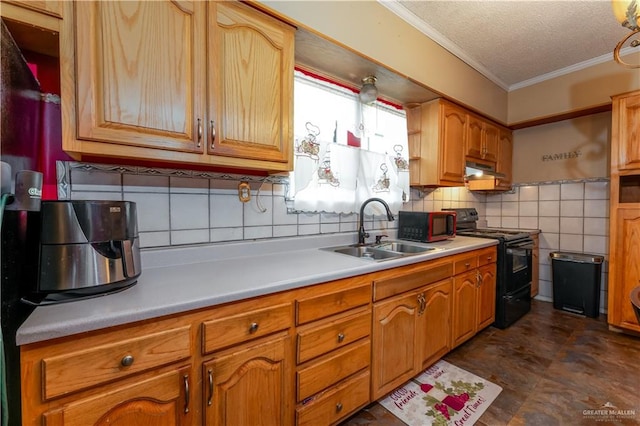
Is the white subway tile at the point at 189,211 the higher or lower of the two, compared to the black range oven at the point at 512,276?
higher

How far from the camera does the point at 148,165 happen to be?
50.8 inches

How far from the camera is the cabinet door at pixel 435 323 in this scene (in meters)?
1.70

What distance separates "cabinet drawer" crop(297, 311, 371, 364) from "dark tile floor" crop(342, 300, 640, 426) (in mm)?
516

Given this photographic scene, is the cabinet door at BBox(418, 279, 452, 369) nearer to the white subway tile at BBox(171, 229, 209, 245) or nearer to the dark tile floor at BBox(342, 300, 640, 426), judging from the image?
the dark tile floor at BBox(342, 300, 640, 426)

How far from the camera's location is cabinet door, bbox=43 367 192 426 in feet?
2.39

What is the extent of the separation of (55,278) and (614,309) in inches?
146

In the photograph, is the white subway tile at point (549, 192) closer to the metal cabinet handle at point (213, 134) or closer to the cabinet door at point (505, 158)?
the cabinet door at point (505, 158)

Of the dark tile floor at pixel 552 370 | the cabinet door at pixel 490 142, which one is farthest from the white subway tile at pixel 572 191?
the dark tile floor at pixel 552 370

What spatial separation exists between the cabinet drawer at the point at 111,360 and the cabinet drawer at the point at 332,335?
467 mm

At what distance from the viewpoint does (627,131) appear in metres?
2.21

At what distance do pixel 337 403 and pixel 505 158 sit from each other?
3.20m

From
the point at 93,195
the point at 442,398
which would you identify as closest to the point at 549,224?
the point at 442,398

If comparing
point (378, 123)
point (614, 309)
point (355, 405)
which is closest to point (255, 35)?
point (378, 123)

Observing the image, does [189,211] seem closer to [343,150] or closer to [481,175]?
[343,150]
